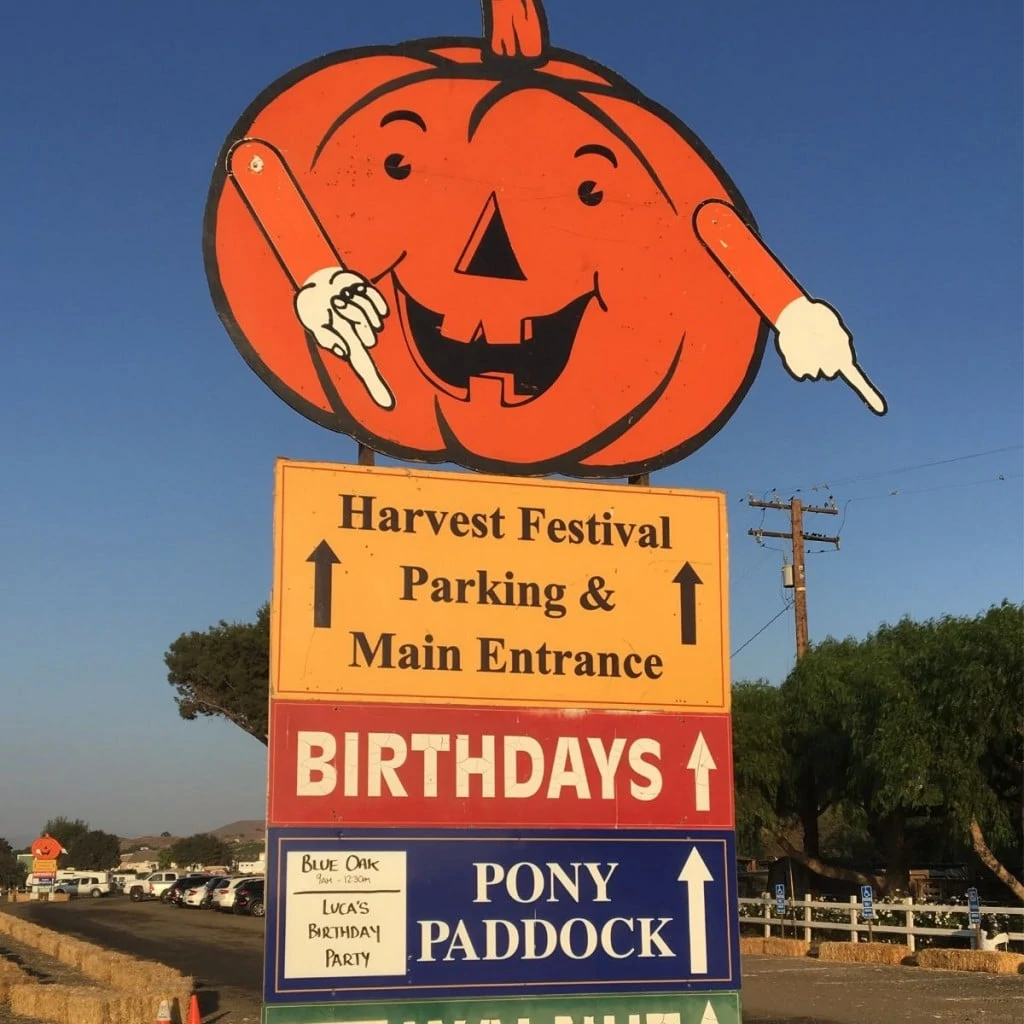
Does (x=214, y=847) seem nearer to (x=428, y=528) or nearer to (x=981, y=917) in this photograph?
(x=981, y=917)

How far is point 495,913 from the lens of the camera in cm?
606

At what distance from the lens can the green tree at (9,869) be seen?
10006 centimetres

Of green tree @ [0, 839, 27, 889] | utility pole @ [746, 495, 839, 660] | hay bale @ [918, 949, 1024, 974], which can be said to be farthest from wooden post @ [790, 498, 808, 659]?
green tree @ [0, 839, 27, 889]

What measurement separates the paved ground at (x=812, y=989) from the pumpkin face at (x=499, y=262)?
11.8 meters

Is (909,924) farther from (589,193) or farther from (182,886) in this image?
(182,886)

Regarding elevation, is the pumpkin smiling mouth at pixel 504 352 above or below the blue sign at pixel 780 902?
above

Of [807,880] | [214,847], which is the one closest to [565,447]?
[807,880]

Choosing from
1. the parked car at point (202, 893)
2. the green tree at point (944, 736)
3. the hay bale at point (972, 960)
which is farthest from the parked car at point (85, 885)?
the hay bale at point (972, 960)

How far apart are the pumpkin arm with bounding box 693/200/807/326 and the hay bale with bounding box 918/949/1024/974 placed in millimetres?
18154

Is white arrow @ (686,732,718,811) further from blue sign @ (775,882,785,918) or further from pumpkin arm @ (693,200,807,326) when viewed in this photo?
blue sign @ (775,882,785,918)

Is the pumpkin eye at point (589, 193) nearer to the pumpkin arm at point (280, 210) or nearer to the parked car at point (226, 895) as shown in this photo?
the pumpkin arm at point (280, 210)

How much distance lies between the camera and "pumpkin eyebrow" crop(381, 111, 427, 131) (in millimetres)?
6875

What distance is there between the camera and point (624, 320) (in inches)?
277

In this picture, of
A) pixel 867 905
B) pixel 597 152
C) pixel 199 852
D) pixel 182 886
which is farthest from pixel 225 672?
pixel 199 852
